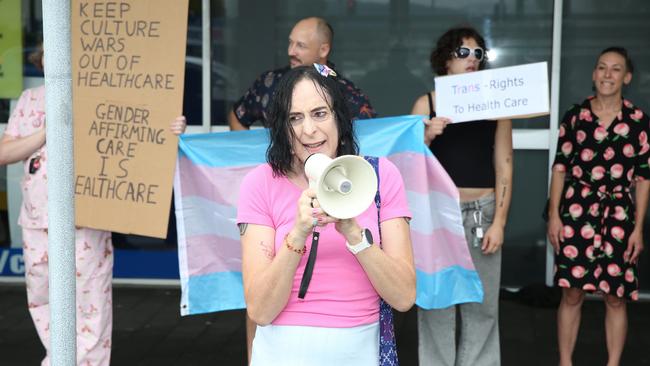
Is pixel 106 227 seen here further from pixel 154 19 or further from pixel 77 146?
pixel 154 19

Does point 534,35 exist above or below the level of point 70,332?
above

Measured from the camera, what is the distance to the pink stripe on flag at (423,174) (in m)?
4.55

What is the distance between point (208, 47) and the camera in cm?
735

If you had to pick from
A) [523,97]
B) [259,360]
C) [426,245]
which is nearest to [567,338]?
[426,245]

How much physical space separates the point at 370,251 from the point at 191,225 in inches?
88.9

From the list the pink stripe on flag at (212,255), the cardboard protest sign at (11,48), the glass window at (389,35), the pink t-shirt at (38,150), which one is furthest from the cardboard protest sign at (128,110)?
the cardboard protest sign at (11,48)

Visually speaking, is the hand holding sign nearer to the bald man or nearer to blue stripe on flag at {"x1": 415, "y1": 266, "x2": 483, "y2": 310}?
the bald man

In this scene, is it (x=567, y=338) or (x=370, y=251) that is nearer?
(x=370, y=251)

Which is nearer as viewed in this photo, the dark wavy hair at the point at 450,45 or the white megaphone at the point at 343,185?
the white megaphone at the point at 343,185

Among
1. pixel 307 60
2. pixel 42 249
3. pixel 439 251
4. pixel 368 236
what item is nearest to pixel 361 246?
pixel 368 236

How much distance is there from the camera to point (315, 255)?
273cm

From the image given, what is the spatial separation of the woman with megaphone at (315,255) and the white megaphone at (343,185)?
0.12 meters

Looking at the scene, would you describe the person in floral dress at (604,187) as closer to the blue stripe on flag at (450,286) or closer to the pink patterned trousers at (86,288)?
the blue stripe on flag at (450,286)

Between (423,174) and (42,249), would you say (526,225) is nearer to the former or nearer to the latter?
(423,174)
